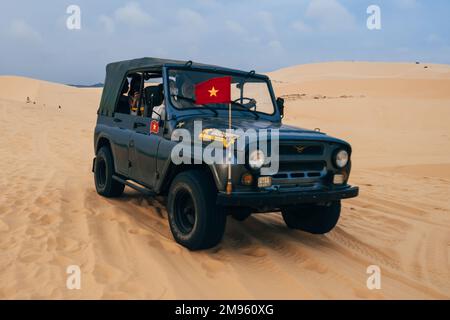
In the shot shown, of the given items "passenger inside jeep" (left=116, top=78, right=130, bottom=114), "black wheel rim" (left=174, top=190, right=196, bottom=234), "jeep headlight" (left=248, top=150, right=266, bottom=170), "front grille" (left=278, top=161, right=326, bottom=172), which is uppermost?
"passenger inside jeep" (left=116, top=78, right=130, bottom=114)

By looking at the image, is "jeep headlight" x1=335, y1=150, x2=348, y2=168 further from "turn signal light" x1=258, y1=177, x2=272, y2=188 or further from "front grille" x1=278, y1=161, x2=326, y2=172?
"turn signal light" x1=258, y1=177, x2=272, y2=188

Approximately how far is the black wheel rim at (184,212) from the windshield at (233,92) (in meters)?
1.05

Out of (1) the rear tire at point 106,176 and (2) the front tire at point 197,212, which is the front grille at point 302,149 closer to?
(2) the front tire at point 197,212

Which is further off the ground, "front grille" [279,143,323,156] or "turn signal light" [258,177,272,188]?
"front grille" [279,143,323,156]

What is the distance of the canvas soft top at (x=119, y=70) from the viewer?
5.35m

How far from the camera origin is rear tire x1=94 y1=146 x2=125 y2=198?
627 cm

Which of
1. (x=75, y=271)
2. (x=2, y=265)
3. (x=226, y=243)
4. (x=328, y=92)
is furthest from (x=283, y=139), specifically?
(x=328, y=92)

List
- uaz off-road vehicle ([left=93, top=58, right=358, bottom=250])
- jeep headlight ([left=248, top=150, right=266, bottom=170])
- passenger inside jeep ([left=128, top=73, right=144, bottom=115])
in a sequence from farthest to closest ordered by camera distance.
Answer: passenger inside jeep ([left=128, top=73, right=144, bottom=115]) < uaz off-road vehicle ([left=93, top=58, right=358, bottom=250]) < jeep headlight ([left=248, top=150, right=266, bottom=170])

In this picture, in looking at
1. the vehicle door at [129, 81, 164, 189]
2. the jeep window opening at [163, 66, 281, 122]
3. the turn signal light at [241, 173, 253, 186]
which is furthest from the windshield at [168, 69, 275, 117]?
the turn signal light at [241, 173, 253, 186]

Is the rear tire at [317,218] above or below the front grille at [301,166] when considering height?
below

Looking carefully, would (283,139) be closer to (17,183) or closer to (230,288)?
(230,288)

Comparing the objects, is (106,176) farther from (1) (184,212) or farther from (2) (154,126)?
(1) (184,212)

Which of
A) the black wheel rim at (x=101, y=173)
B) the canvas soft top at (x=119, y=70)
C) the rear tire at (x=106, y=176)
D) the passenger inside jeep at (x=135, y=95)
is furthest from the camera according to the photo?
the black wheel rim at (x=101, y=173)

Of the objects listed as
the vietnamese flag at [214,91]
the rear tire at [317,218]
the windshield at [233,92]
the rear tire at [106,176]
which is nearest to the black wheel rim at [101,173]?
the rear tire at [106,176]
